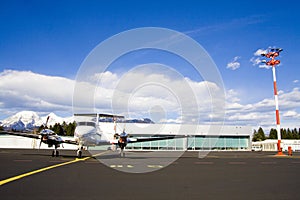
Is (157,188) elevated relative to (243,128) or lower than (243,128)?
lower

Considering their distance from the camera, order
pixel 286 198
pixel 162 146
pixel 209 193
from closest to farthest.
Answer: pixel 286 198
pixel 209 193
pixel 162 146

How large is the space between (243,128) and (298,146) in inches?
716

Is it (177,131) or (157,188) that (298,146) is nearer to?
(177,131)

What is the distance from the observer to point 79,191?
25.9ft

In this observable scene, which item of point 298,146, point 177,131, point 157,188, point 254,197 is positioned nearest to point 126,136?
point 157,188

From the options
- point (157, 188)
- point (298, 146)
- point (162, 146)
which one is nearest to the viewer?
point (157, 188)

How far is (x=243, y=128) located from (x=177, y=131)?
880 inches

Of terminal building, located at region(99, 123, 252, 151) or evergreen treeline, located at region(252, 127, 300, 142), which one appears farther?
evergreen treeline, located at region(252, 127, 300, 142)

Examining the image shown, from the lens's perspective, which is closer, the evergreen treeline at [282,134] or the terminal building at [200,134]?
the terminal building at [200,134]

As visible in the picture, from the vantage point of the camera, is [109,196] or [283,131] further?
[283,131]

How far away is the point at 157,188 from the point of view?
873 centimetres

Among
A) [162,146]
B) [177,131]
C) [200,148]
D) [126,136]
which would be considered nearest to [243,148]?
[200,148]

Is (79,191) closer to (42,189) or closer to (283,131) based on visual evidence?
(42,189)

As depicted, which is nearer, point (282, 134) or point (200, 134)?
point (200, 134)
